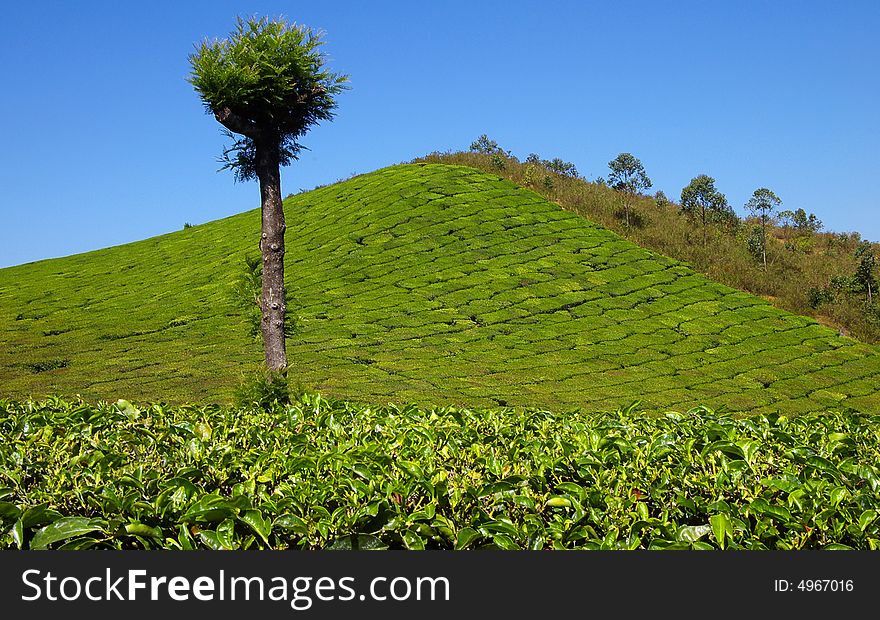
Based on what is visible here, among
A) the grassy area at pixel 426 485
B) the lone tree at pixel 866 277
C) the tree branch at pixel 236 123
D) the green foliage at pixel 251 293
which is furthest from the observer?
the lone tree at pixel 866 277

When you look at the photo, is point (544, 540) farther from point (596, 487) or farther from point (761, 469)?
point (761, 469)

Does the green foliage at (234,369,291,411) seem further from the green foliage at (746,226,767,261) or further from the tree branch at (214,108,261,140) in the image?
the green foliage at (746,226,767,261)

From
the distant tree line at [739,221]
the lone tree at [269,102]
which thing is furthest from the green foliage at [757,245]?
the lone tree at [269,102]

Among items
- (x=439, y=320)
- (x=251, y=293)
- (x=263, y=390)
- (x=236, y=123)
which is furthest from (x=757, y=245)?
(x=263, y=390)

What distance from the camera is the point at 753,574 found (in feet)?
7.76

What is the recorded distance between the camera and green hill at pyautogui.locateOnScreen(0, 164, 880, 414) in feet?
41.4

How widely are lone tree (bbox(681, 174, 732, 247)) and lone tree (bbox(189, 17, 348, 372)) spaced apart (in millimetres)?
20138

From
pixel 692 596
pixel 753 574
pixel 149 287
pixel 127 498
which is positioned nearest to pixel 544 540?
pixel 692 596

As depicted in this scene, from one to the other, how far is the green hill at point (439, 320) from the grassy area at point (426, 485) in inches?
167

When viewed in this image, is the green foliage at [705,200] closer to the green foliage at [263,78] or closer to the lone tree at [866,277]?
the lone tree at [866,277]

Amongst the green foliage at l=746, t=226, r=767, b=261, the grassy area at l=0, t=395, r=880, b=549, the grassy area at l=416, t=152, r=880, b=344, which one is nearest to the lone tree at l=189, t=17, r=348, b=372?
the grassy area at l=0, t=395, r=880, b=549

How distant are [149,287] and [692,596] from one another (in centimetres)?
2099

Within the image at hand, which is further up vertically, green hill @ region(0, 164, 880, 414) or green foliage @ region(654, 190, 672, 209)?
green foliage @ region(654, 190, 672, 209)

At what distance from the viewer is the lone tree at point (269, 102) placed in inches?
277
